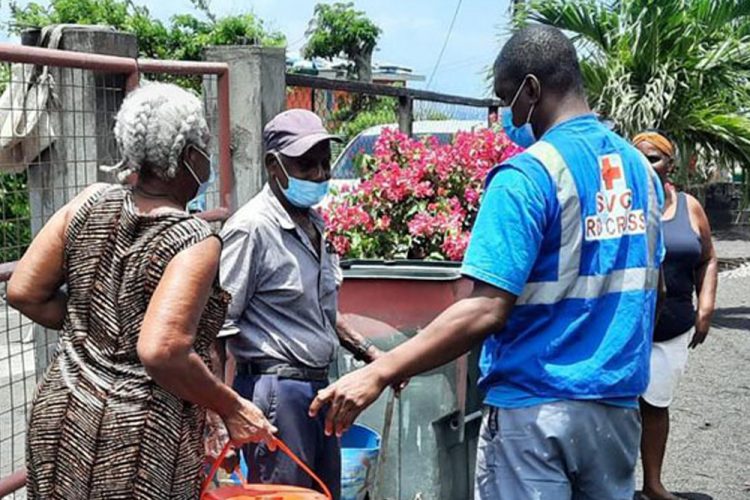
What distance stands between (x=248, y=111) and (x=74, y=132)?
4.66ft

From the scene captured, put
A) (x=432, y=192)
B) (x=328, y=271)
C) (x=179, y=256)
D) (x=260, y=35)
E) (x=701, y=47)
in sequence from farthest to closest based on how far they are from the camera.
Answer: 1. (x=260, y=35)
2. (x=701, y=47)
3. (x=432, y=192)
4. (x=328, y=271)
5. (x=179, y=256)

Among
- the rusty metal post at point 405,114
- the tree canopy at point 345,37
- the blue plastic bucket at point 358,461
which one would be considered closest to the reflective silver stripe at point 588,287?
the blue plastic bucket at point 358,461

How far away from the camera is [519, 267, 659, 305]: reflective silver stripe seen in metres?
2.83

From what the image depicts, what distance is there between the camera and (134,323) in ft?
8.89

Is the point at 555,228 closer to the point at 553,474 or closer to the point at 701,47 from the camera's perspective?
the point at 553,474

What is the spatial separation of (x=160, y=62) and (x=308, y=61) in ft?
85.5

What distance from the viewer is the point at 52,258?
2.85 metres

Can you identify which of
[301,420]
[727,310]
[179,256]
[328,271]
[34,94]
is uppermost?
[34,94]

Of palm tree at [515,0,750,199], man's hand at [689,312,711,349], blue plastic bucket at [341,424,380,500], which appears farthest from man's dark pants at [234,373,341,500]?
palm tree at [515,0,750,199]

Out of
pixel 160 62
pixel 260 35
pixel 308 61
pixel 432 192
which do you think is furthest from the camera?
pixel 308 61

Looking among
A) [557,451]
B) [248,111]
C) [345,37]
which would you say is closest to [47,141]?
[248,111]

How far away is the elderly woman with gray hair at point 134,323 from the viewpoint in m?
2.69

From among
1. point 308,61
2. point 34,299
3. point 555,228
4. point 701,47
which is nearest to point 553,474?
point 555,228

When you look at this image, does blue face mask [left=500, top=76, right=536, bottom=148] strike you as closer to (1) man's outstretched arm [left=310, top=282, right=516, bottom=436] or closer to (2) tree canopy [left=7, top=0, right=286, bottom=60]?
(1) man's outstretched arm [left=310, top=282, right=516, bottom=436]
